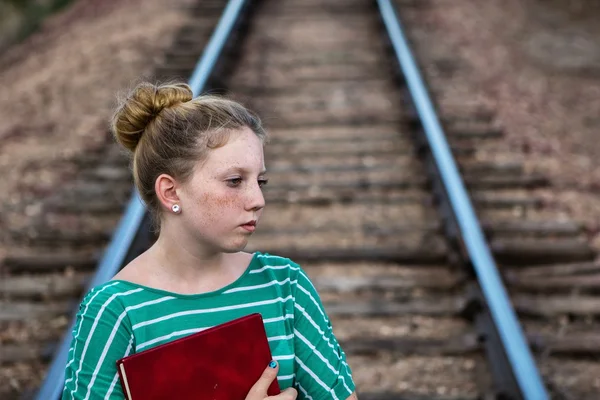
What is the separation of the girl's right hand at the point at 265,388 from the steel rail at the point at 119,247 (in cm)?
121

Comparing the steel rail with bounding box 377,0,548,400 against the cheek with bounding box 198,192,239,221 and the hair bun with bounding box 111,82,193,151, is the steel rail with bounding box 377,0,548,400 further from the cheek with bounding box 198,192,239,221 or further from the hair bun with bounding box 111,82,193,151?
the hair bun with bounding box 111,82,193,151

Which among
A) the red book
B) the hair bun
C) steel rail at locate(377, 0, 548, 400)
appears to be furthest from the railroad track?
the red book

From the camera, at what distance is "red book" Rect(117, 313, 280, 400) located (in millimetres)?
1303

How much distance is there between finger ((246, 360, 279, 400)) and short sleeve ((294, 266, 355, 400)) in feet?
0.35

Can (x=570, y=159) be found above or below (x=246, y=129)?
below

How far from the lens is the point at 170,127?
1493 millimetres

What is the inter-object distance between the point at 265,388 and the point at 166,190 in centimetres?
41

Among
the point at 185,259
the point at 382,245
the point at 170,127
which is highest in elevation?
Answer: the point at 170,127

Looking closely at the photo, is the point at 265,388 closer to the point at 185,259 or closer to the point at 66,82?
the point at 185,259

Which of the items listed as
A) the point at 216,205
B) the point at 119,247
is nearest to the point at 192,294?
the point at 216,205

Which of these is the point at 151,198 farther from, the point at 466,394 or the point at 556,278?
the point at 556,278

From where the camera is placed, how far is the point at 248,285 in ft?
4.97

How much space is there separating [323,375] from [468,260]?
203 centimetres

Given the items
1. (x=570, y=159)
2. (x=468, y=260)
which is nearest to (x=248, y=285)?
(x=468, y=260)
